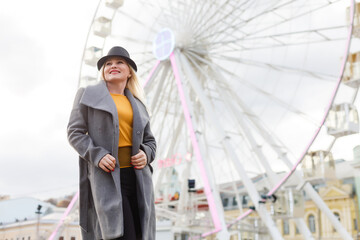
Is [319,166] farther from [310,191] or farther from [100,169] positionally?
[100,169]

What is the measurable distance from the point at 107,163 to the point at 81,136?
211 mm

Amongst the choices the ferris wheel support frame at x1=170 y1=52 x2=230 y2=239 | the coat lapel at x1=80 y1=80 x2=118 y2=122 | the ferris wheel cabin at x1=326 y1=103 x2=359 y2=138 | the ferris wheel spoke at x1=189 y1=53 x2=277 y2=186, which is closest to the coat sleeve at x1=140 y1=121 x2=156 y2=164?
the coat lapel at x1=80 y1=80 x2=118 y2=122

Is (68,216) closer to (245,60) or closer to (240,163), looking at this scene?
(240,163)

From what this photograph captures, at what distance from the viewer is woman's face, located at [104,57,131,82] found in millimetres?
2600

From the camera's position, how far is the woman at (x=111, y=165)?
89.5 inches

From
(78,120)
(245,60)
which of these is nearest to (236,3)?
(245,60)

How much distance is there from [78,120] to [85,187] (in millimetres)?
310

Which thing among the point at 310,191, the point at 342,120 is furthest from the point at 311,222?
the point at 342,120

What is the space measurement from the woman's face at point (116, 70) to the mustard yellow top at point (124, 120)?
9 centimetres

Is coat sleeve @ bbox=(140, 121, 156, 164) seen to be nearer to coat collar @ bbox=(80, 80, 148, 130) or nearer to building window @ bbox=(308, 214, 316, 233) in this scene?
coat collar @ bbox=(80, 80, 148, 130)

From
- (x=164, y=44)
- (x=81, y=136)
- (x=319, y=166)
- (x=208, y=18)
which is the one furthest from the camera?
(x=208, y=18)

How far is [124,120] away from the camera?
2469 mm

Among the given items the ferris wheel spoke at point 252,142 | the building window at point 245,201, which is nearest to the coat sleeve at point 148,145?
the ferris wheel spoke at point 252,142

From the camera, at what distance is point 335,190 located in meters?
12.5
